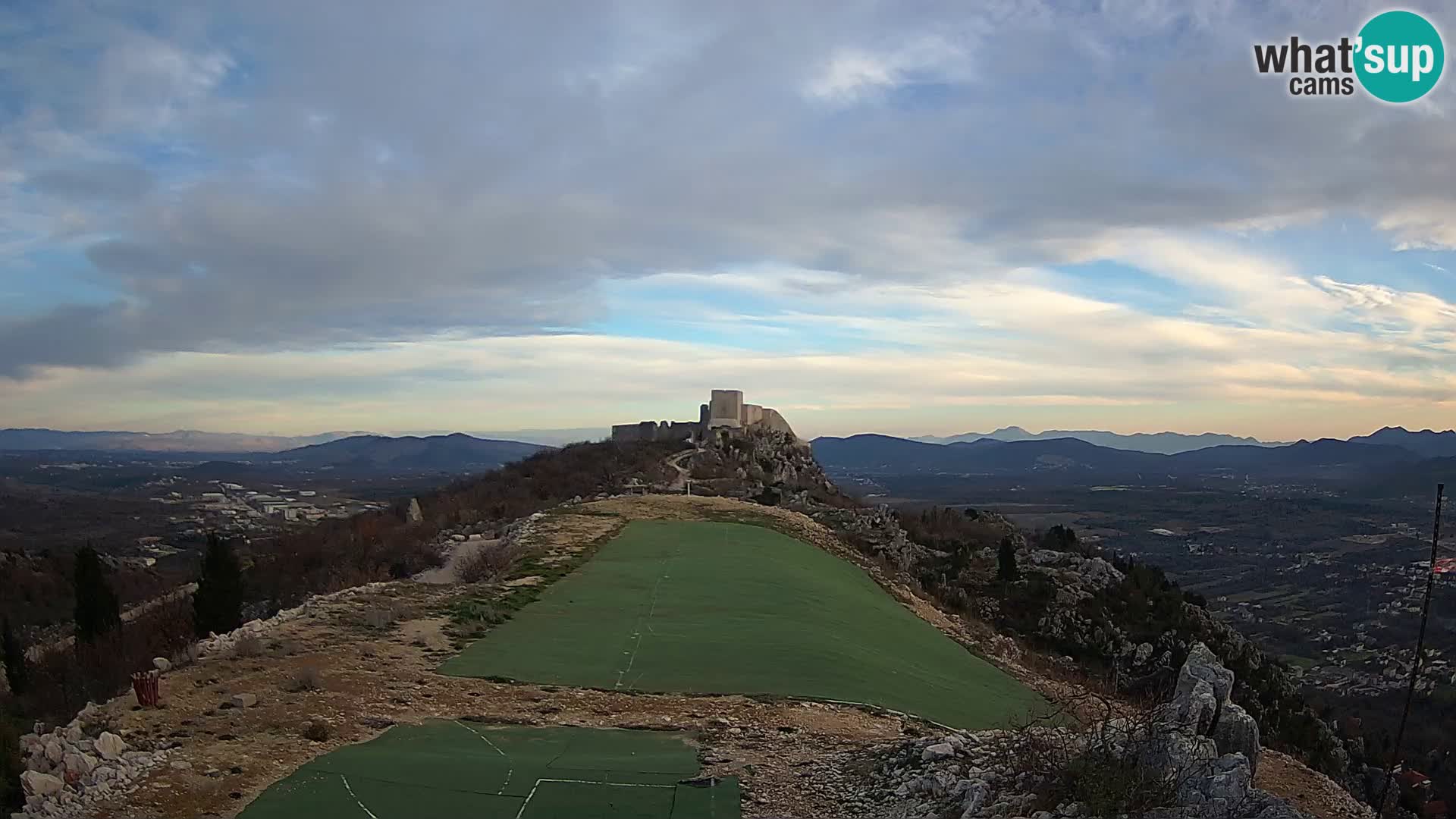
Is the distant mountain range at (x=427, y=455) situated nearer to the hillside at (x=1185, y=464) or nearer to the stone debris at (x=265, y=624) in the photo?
the hillside at (x=1185, y=464)

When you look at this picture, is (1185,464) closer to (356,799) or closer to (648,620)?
(648,620)

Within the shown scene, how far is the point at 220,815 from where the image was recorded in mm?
6914

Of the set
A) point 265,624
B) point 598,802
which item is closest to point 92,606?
point 265,624

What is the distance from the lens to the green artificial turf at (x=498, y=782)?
7203mm

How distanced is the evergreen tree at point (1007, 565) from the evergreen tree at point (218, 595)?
26.4 metres

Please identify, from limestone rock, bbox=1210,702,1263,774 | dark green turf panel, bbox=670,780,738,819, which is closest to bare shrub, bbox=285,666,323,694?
dark green turf panel, bbox=670,780,738,819

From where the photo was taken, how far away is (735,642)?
47.0 feet

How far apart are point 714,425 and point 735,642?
47718 mm

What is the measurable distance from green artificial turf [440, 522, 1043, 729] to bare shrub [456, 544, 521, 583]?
1.77 meters

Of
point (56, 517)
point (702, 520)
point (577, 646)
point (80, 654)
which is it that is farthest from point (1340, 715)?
point (56, 517)

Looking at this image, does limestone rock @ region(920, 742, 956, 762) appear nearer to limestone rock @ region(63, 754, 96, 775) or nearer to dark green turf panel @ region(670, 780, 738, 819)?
dark green turf panel @ region(670, 780, 738, 819)

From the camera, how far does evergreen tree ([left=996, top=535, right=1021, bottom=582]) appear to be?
119ft

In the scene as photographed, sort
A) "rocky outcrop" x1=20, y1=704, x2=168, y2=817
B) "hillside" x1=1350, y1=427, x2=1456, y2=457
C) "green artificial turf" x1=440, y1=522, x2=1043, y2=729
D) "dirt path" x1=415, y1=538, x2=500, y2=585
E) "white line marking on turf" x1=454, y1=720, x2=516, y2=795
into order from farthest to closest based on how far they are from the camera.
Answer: "hillside" x1=1350, y1=427, x2=1456, y2=457 → "dirt path" x1=415, y1=538, x2=500, y2=585 → "green artificial turf" x1=440, y1=522, x2=1043, y2=729 → "white line marking on turf" x1=454, y1=720, x2=516, y2=795 → "rocky outcrop" x1=20, y1=704, x2=168, y2=817

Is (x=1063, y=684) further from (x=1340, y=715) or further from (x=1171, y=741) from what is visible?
(x=1340, y=715)
